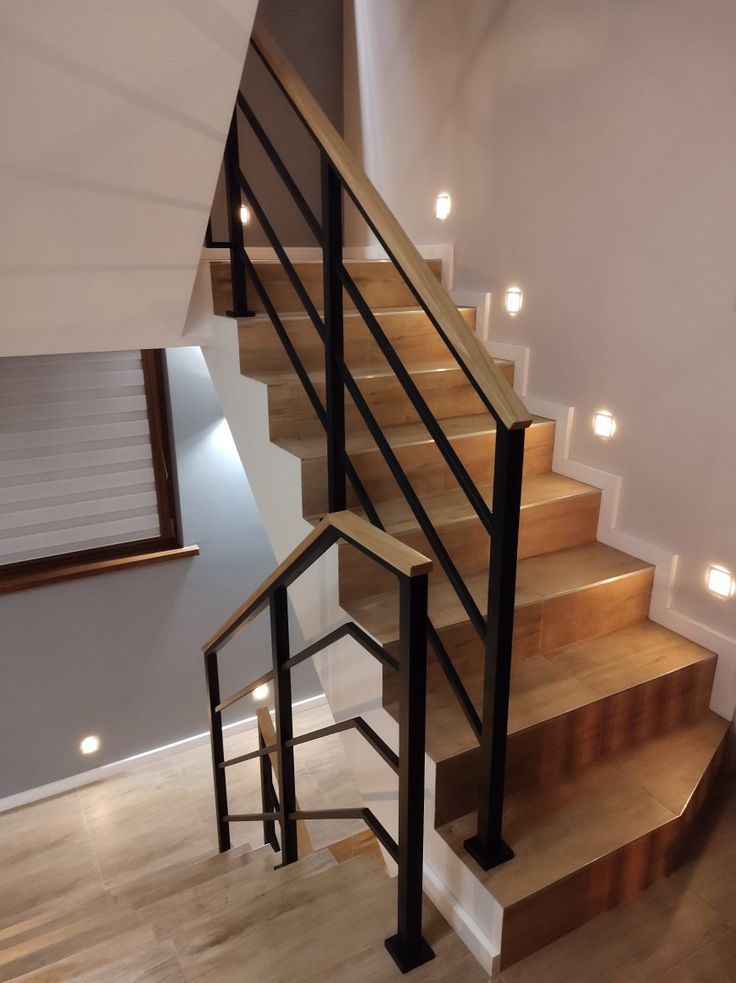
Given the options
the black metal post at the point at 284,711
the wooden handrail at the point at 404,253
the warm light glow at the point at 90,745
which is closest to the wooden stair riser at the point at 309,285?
the wooden handrail at the point at 404,253

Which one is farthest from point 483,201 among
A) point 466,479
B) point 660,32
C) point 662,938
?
point 662,938

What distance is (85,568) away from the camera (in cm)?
438

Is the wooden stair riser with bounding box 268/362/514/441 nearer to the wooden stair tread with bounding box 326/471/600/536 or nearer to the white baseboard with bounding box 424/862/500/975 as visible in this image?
the wooden stair tread with bounding box 326/471/600/536

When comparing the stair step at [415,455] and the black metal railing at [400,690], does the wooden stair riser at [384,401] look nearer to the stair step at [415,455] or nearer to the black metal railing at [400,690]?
the stair step at [415,455]

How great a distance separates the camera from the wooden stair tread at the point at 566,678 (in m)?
1.89

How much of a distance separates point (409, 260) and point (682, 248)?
3.63 ft

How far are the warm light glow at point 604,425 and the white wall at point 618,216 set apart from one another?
0.10 feet

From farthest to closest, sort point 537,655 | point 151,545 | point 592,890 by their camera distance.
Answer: point 151,545 → point 537,655 → point 592,890

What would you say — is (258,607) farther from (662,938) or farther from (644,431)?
(644,431)

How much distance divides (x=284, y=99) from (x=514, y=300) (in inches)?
74.0

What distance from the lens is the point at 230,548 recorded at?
486cm

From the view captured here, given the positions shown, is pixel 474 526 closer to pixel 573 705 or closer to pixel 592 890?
pixel 573 705

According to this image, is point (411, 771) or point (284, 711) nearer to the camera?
point (411, 771)

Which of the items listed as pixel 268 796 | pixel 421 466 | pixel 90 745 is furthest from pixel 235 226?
pixel 90 745
